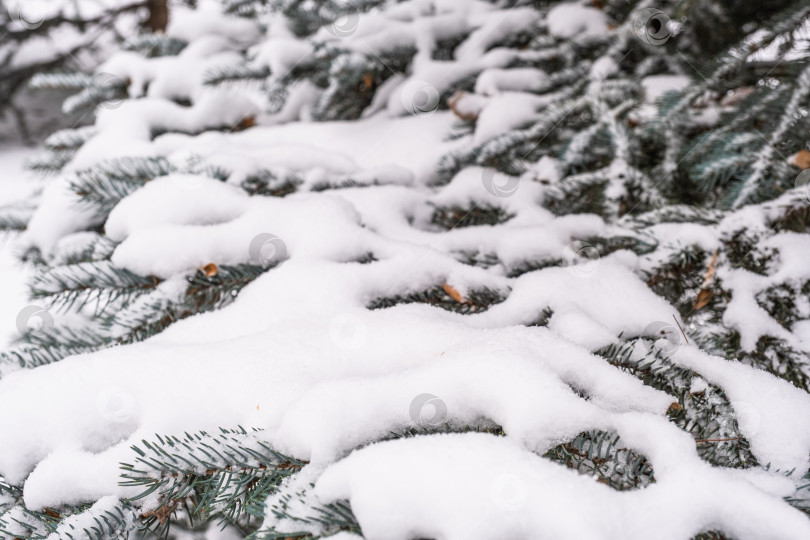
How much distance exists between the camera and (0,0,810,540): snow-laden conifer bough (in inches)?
22.5

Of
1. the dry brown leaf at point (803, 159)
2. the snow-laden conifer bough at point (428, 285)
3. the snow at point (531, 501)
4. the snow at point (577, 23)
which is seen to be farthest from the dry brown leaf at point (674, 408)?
the snow at point (577, 23)

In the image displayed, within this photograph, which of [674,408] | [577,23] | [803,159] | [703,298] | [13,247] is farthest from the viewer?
[577,23]

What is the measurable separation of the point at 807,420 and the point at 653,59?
61.4 inches

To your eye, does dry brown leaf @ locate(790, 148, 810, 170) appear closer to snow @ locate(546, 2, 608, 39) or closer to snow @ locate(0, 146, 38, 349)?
snow @ locate(546, 2, 608, 39)

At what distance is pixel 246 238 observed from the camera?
109cm

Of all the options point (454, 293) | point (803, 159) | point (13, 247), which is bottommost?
point (13, 247)

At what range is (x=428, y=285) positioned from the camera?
104 centimetres

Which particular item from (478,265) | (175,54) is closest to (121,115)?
(175,54)

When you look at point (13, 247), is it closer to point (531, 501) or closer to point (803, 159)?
point (531, 501)

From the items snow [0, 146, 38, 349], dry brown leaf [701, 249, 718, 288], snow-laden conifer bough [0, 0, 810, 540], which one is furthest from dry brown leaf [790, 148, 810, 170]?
snow [0, 146, 38, 349]

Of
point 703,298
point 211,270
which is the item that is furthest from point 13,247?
point 703,298

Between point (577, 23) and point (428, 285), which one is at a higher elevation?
point (577, 23)

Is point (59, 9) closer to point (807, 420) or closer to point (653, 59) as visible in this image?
point (653, 59)

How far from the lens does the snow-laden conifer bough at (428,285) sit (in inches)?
22.5
